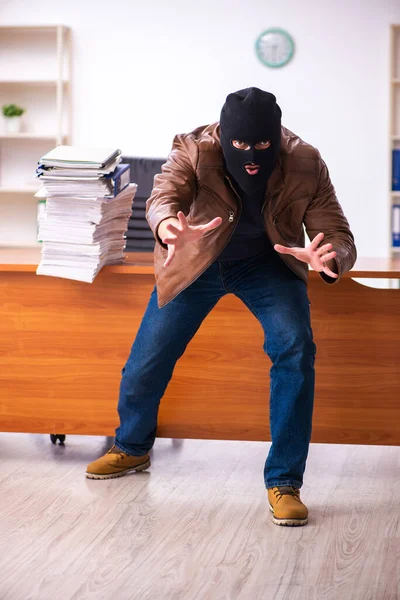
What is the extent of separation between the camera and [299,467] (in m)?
2.37

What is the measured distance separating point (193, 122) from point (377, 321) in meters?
3.53

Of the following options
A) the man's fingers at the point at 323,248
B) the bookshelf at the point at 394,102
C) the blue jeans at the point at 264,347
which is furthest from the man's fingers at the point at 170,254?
the bookshelf at the point at 394,102

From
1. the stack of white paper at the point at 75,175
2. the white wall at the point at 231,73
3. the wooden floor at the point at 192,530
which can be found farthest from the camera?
the white wall at the point at 231,73

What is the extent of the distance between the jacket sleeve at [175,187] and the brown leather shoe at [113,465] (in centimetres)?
75

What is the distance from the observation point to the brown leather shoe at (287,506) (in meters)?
2.26

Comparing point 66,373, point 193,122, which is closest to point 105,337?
point 66,373

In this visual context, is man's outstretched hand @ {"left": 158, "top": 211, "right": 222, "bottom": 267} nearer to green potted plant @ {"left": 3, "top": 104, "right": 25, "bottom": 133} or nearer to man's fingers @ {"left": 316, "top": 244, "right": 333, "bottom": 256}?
man's fingers @ {"left": 316, "top": 244, "right": 333, "bottom": 256}

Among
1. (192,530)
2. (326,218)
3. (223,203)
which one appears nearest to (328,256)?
(326,218)

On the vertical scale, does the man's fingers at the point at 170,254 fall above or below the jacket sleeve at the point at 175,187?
below

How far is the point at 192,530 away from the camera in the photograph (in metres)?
2.21

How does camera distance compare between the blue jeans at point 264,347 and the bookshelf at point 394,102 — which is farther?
the bookshelf at point 394,102

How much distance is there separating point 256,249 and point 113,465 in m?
0.82

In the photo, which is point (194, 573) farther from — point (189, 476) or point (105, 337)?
point (105, 337)

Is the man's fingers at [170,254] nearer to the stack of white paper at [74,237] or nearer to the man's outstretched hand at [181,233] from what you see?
the man's outstretched hand at [181,233]
